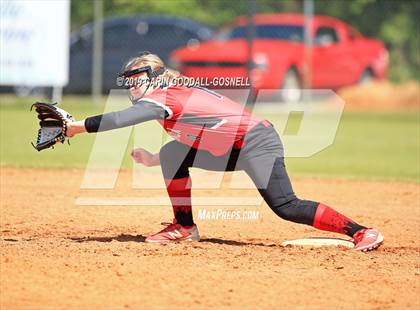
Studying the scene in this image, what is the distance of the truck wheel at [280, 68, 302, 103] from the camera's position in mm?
20984

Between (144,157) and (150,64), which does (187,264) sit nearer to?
(144,157)

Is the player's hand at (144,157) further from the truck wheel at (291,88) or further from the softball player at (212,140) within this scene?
the truck wheel at (291,88)

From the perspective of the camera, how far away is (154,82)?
22.7 ft

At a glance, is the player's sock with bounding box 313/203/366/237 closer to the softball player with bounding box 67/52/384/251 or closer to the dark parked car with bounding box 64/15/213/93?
the softball player with bounding box 67/52/384/251

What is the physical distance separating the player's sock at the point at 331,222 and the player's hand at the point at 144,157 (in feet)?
4.58

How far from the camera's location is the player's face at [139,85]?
6.88 metres

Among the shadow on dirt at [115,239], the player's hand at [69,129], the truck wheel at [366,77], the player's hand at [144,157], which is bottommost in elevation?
the truck wheel at [366,77]

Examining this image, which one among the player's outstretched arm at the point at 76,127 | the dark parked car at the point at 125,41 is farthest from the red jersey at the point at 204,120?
the dark parked car at the point at 125,41

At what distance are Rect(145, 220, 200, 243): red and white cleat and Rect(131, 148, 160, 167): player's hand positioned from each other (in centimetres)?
57

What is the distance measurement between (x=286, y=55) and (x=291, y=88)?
867 millimetres

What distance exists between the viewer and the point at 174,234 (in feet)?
24.9

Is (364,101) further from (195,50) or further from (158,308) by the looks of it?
(158,308)

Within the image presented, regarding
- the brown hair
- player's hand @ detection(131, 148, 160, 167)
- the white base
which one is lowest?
the white base

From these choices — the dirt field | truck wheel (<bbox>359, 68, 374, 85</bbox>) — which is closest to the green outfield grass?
truck wheel (<bbox>359, 68, 374, 85</bbox>)
